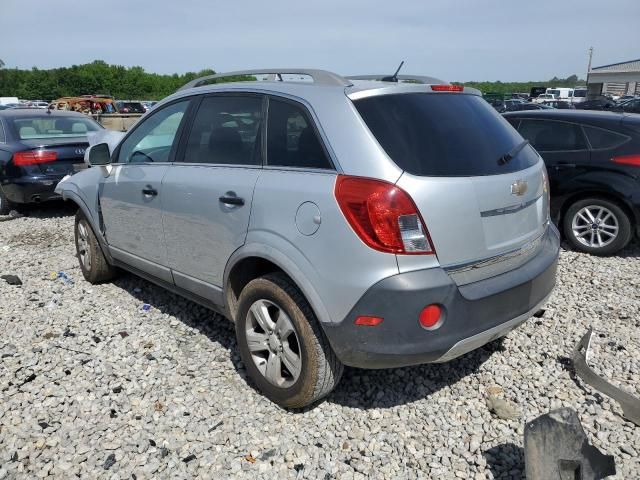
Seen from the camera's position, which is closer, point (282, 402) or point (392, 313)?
point (392, 313)

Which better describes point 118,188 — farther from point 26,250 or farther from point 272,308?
point 26,250

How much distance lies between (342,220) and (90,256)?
338 centimetres

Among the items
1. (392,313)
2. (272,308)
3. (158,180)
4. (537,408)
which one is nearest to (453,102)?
(392,313)

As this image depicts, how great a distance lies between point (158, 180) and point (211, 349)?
1261 millimetres

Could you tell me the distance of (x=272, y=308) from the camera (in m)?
3.00

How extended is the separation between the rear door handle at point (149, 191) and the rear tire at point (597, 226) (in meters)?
4.65

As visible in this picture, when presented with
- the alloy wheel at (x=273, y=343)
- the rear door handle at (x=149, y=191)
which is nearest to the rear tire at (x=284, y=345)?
the alloy wheel at (x=273, y=343)

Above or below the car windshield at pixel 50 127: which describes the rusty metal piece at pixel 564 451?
below

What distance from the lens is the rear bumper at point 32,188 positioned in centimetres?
744

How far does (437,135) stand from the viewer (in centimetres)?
270

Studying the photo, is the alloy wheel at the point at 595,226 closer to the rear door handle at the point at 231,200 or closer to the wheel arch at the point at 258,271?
the wheel arch at the point at 258,271

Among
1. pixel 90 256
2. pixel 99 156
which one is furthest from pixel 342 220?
pixel 90 256

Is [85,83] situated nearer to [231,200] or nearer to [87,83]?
[87,83]

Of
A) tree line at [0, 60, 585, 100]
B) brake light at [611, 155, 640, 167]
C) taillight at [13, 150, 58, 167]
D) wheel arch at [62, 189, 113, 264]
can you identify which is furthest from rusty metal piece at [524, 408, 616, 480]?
tree line at [0, 60, 585, 100]
